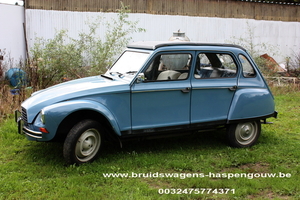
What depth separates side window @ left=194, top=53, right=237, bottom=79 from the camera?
613 cm

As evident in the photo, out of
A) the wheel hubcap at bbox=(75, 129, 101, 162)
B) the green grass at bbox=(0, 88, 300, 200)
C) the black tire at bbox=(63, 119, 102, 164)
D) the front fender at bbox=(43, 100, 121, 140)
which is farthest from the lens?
the wheel hubcap at bbox=(75, 129, 101, 162)

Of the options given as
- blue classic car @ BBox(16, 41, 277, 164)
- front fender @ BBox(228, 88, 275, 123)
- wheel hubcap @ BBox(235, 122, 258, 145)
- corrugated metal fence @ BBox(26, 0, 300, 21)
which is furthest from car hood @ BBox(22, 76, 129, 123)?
corrugated metal fence @ BBox(26, 0, 300, 21)

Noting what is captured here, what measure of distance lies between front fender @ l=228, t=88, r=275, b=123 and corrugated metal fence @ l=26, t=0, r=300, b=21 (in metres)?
9.91

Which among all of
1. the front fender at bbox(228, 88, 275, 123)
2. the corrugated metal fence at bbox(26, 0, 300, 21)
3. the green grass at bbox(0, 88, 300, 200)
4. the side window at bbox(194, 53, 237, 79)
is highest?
the corrugated metal fence at bbox(26, 0, 300, 21)

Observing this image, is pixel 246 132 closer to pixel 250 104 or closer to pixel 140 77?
pixel 250 104

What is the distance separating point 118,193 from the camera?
4.50 metres

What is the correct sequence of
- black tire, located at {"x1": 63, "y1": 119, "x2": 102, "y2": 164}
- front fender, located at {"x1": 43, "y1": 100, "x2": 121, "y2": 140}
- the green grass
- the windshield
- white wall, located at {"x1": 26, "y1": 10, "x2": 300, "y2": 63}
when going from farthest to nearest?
white wall, located at {"x1": 26, "y1": 10, "x2": 300, "y2": 63} → the windshield → black tire, located at {"x1": 63, "y1": 119, "x2": 102, "y2": 164} → front fender, located at {"x1": 43, "y1": 100, "x2": 121, "y2": 140} → the green grass

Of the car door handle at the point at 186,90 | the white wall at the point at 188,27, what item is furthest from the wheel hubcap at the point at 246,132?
the white wall at the point at 188,27

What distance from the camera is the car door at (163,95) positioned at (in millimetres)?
5516

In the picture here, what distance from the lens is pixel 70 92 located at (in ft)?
17.5

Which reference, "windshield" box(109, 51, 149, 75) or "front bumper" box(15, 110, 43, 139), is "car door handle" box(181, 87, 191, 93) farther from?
"front bumper" box(15, 110, 43, 139)

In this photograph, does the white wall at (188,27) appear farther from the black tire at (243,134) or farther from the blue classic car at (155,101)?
the black tire at (243,134)

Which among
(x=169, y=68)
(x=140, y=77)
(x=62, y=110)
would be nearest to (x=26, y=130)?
(x=62, y=110)

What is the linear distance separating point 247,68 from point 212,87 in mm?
904
